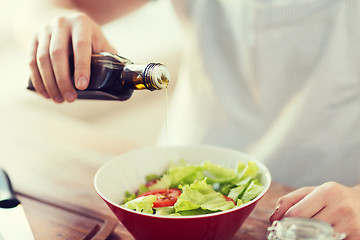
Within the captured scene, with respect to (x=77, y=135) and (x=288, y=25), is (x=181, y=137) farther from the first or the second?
(x=288, y=25)

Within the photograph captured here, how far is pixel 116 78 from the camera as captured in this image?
2.70 feet

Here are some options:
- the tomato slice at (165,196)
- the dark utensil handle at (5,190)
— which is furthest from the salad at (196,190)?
the dark utensil handle at (5,190)

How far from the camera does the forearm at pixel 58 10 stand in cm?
113

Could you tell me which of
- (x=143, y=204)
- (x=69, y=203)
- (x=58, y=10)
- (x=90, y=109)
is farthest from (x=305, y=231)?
(x=90, y=109)

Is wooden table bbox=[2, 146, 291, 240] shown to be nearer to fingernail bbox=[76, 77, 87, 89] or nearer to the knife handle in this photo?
the knife handle

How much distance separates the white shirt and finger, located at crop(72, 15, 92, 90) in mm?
399

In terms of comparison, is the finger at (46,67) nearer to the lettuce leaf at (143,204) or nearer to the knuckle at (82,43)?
the knuckle at (82,43)

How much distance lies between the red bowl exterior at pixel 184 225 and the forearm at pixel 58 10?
24.8 inches

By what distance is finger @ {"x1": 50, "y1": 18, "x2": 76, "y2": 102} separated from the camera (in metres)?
0.86

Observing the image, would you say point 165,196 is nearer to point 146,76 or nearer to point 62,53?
point 146,76

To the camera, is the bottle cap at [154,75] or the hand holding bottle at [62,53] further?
the hand holding bottle at [62,53]

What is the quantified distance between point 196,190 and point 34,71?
0.44 meters

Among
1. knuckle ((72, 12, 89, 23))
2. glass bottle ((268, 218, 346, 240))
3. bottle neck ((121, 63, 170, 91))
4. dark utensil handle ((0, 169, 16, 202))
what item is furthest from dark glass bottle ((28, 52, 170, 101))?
glass bottle ((268, 218, 346, 240))

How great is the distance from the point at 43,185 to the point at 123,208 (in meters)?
0.39
